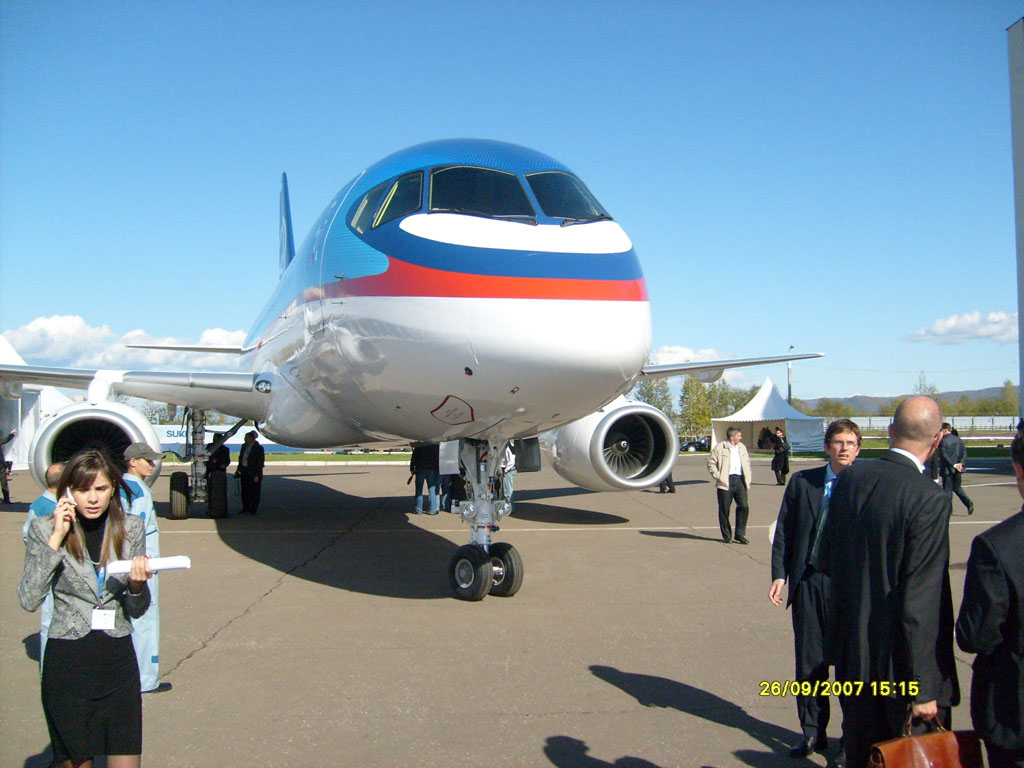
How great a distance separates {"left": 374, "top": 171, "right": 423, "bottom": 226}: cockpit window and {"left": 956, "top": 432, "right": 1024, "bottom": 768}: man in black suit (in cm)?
462

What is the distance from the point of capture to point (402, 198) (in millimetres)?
6176

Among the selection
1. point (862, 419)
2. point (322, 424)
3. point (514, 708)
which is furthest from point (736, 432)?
point (862, 419)

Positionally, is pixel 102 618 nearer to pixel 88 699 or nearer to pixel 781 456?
pixel 88 699

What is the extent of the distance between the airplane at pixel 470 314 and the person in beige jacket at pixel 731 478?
9.69ft

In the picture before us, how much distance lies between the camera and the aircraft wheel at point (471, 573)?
655 cm

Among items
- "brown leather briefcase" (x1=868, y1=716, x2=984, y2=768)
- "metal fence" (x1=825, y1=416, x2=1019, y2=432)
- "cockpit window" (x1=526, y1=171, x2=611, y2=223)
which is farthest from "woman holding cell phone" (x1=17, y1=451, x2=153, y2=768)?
"metal fence" (x1=825, y1=416, x2=1019, y2=432)

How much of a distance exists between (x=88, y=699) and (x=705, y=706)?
302 centimetres

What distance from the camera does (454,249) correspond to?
536 cm

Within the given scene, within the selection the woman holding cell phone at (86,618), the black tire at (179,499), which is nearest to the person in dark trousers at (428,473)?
the black tire at (179,499)

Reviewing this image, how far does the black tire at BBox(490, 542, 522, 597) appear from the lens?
6.76 metres

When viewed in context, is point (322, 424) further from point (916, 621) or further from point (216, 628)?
point (916, 621)

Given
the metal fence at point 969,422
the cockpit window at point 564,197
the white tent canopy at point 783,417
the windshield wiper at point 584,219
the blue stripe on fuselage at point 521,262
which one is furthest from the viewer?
the metal fence at point 969,422

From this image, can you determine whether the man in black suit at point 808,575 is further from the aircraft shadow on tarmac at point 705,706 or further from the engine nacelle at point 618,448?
the engine nacelle at point 618,448

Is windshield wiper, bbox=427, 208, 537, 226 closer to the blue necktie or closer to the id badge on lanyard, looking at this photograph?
the blue necktie
